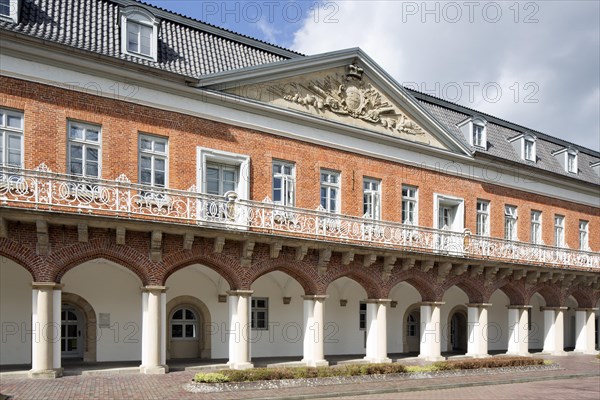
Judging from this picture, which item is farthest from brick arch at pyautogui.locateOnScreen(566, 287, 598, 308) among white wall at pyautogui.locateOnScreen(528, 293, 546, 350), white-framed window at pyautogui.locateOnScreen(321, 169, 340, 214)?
white-framed window at pyautogui.locateOnScreen(321, 169, 340, 214)

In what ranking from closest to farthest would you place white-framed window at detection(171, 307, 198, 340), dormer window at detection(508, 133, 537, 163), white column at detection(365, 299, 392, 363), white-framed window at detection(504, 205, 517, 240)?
white-framed window at detection(171, 307, 198, 340) → white column at detection(365, 299, 392, 363) → white-framed window at detection(504, 205, 517, 240) → dormer window at detection(508, 133, 537, 163)

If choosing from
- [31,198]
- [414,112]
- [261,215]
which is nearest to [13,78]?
[31,198]

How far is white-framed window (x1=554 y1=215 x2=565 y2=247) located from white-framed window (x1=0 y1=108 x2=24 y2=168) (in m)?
23.0

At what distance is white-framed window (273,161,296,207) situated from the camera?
19.2 meters

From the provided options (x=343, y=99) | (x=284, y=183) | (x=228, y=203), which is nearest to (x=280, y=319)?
(x=284, y=183)

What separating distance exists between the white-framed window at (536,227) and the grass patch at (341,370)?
27.6 ft

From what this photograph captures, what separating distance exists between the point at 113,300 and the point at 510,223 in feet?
55.1

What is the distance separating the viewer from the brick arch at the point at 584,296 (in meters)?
26.9

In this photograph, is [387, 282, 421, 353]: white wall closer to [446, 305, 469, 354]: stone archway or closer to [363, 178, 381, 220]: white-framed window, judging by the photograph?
[446, 305, 469, 354]: stone archway

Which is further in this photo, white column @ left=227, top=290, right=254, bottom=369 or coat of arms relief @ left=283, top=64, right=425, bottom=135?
coat of arms relief @ left=283, top=64, right=425, bottom=135

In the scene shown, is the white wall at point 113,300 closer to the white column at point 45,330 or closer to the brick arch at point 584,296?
the white column at point 45,330

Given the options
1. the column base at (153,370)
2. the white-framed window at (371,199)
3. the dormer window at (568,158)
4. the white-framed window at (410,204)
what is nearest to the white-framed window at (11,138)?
the column base at (153,370)

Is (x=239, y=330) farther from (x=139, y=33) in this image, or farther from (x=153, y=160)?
(x=139, y=33)

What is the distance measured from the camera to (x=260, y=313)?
20656mm
